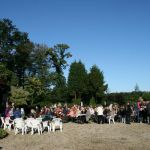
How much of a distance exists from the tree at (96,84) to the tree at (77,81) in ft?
5.00

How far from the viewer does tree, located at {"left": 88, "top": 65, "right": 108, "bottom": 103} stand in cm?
8106

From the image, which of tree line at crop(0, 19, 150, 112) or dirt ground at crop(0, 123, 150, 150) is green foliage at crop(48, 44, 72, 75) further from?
dirt ground at crop(0, 123, 150, 150)

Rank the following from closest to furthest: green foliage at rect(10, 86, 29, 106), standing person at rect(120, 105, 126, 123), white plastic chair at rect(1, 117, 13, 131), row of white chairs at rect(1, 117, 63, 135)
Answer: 1. row of white chairs at rect(1, 117, 63, 135)
2. white plastic chair at rect(1, 117, 13, 131)
3. standing person at rect(120, 105, 126, 123)
4. green foliage at rect(10, 86, 29, 106)

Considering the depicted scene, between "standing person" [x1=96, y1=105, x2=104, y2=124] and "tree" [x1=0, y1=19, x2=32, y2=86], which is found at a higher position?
"tree" [x1=0, y1=19, x2=32, y2=86]

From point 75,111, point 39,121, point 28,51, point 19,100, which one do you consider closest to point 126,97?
point 28,51

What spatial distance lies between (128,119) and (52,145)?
10705mm

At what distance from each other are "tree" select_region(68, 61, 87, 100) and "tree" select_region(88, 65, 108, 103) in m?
1.53

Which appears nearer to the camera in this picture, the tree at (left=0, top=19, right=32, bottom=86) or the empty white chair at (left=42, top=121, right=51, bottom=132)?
the empty white chair at (left=42, top=121, right=51, bottom=132)

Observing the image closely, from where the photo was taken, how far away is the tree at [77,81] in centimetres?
8131

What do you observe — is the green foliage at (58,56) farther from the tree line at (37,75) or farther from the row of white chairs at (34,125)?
the row of white chairs at (34,125)

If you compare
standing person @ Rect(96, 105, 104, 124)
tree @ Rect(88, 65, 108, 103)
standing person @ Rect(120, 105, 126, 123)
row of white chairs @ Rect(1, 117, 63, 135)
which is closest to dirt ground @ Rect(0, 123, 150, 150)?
row of white chairs @ Rect(1, 117, 63, 135)

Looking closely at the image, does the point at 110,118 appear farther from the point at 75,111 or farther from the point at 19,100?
the point at 19,100

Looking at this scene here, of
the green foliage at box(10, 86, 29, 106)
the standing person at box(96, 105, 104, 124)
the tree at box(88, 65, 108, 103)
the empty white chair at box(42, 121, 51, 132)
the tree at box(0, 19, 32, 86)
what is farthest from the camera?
the tree at box(88, 65, 108, 103)

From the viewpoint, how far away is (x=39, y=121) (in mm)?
20234
